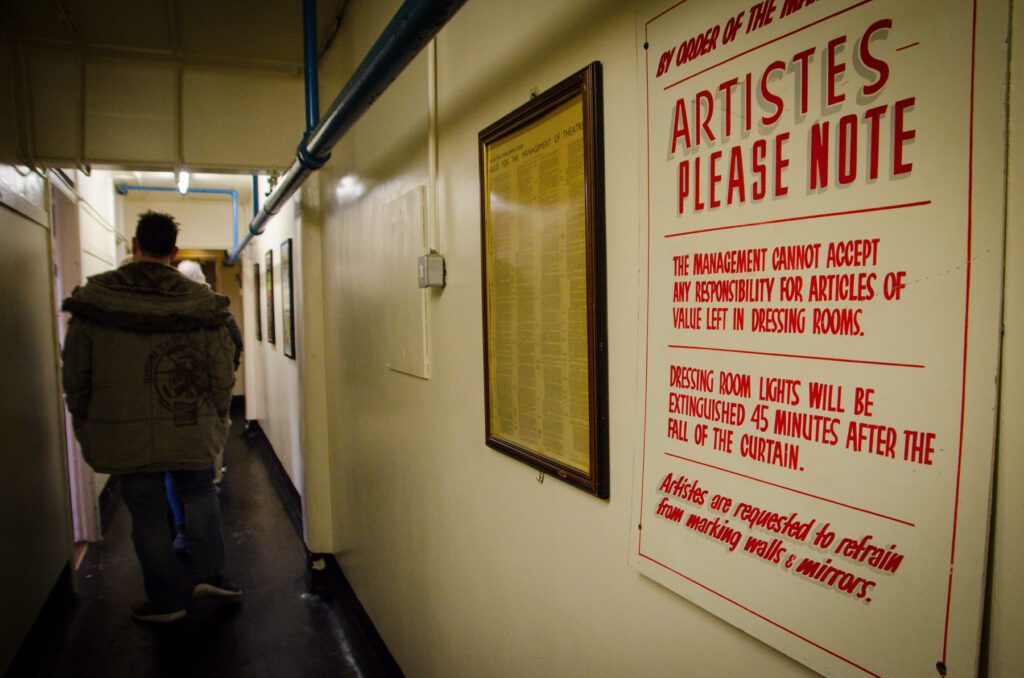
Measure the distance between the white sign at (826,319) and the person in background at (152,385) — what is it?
2477 millimetres

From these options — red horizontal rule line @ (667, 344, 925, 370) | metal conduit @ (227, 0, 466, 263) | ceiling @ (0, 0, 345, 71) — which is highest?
ceiling @ (0, 0, 345, 71)

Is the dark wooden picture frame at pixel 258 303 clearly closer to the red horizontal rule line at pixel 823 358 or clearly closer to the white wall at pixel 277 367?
the white wall at pixel 277 367

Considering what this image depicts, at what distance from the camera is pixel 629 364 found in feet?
3.04

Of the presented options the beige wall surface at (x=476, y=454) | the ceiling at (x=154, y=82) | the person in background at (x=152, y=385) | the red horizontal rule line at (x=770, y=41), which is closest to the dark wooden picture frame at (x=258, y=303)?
the ceiling at (x=154, y=82)

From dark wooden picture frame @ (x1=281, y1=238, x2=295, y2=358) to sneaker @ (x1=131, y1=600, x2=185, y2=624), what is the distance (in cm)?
171

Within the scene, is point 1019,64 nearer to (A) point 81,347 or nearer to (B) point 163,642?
(A) point 81,347

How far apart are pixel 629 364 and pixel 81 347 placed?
256 cm

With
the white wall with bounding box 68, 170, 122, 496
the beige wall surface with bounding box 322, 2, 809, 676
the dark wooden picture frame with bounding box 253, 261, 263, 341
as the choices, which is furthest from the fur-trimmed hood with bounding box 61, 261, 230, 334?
the dark wooden picture frame with bounding box 253, 261, 263, 341

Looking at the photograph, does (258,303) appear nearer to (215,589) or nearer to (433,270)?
(215,589)

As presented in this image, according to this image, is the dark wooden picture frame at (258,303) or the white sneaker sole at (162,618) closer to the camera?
the white sneaker sole at (162,618)

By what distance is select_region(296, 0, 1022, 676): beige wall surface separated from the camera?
909 millimetres

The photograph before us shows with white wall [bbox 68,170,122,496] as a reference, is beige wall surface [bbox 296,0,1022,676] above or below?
below

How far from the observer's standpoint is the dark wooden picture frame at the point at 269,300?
4973 millimetres

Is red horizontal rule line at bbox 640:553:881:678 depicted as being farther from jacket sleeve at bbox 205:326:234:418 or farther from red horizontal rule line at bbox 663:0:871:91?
jacket sleeve at bbox 205:326:234:418
